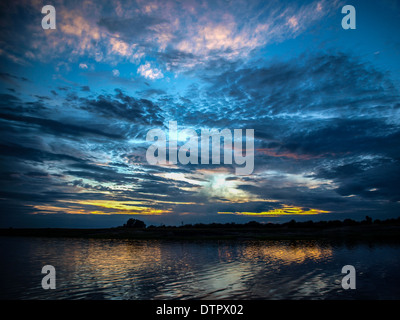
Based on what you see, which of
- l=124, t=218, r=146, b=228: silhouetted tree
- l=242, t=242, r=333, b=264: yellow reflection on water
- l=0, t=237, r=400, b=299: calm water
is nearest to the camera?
l=0, t=237, r=400, b=299: calm water

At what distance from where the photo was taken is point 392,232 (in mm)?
73375

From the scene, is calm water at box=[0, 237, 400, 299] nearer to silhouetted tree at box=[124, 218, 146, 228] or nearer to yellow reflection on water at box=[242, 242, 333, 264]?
yellow reflection on water at box=[242, 242, 333, 264]

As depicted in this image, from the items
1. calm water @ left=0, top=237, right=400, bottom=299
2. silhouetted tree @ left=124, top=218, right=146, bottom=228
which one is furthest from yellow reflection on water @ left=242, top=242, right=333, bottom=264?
silhouetted tree @ left=124, top=218, right=146, bottom=228

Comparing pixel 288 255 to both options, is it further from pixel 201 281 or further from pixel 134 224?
pixel 134 224

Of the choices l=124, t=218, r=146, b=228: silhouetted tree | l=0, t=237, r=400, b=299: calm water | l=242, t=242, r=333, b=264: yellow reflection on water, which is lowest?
l=124, t=218, r=146, b=228: silhouetted tree

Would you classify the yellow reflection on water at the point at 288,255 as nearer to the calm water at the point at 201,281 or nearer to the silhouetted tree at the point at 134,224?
the calm water at the point at 201,281

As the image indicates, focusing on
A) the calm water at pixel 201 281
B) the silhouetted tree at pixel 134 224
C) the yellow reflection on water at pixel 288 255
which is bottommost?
the silhouetted tree at pixel 134 224

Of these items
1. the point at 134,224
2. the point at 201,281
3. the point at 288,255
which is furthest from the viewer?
the point at 134,224

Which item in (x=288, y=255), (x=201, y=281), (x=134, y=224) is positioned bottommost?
(x=134, y=224)

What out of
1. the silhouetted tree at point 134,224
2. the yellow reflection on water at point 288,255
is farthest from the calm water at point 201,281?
the silhouetted tree at point 134,224

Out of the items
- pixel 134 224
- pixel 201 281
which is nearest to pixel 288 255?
pixel 201 281
